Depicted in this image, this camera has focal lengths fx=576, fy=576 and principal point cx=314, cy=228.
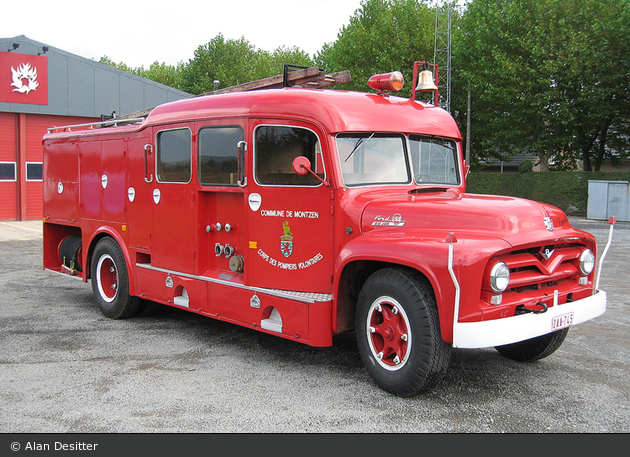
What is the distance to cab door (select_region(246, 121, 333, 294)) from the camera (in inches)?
203

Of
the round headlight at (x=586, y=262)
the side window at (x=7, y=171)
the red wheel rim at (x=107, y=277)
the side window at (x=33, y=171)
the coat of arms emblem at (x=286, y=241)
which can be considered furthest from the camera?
the side window at (x=33, y=171)

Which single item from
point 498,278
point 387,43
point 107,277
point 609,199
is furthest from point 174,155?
point 387,43

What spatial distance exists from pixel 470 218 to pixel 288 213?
1.69 metres

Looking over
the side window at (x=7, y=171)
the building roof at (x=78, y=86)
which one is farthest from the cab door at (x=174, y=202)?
the side window at (x=7, y=171)

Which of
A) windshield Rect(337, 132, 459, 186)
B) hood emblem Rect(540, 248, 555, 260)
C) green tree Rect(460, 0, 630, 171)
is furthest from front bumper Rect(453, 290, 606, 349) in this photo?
green tree Rect(460, 0, 630, 171)

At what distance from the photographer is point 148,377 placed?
5152 mm

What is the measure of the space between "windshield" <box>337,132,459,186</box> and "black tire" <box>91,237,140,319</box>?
3.70 metres

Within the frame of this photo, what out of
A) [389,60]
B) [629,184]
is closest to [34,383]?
[629,184]

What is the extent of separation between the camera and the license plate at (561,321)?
14.4 ft

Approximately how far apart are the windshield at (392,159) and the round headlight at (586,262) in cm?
154

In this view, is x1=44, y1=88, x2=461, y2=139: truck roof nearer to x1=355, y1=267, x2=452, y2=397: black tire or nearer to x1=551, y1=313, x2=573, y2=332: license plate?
x1=355, y1=267, x2=452, y2=397: black tire

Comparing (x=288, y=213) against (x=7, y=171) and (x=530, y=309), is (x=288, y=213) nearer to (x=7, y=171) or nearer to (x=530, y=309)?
(x=530, y=309)

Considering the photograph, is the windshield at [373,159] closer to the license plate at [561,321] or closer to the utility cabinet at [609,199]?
the license plate at [561,321]

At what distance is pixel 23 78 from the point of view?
2052 centimetres
